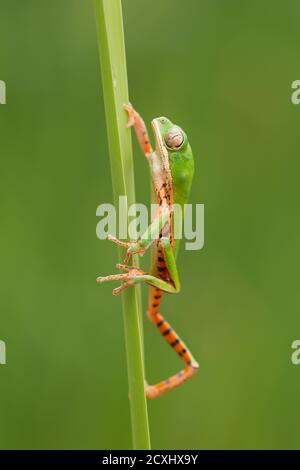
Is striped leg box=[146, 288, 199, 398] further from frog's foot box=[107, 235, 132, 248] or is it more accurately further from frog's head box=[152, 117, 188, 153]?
frog's foot box=[107, 235, 132, 248]

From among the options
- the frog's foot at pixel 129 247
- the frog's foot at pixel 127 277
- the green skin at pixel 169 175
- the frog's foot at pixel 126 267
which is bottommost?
the frog's foot at pixel 127 277

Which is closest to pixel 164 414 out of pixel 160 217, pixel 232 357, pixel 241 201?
pixel 232 357

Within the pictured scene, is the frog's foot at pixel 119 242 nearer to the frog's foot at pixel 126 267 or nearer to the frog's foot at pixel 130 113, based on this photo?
the frog's foot at pixel 126 267

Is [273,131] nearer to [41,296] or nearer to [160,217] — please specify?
[41,296]

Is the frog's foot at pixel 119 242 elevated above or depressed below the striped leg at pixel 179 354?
above

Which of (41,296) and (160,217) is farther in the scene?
(41,296)

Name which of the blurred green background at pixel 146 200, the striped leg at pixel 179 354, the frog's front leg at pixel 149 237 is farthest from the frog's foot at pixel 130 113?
the blurred green background at pixel 146 200

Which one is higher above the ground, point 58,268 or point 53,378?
point 58,268
